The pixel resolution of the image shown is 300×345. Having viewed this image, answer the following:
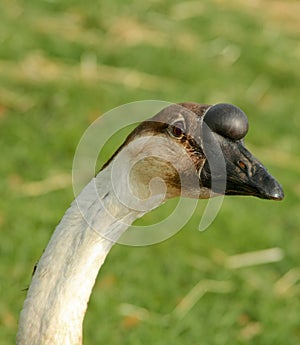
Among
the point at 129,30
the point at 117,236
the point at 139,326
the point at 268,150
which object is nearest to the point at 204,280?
the point at 139,326

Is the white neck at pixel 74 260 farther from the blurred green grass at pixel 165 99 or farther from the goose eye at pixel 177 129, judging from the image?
the blurred green grass at pixel 165 99

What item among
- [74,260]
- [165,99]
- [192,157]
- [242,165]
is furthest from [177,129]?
[165,99]

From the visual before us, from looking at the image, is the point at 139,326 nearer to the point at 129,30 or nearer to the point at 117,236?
the point at 117,236

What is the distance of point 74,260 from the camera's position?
2959mm

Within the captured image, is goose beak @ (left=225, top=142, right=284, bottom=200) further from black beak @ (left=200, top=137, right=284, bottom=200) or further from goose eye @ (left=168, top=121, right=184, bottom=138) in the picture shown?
goose eye @ (left=168, top=121, right=184, bottom=138)

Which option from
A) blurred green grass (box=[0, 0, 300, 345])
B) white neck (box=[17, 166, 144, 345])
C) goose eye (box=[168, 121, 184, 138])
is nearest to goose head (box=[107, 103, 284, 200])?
goose eye (box=[168, 121, 184, 138])

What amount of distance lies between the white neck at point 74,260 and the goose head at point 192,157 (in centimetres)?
12

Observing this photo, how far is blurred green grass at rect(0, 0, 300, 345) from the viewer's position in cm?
529

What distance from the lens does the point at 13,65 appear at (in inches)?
305

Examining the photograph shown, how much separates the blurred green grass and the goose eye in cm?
224

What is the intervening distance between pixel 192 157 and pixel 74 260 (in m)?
0.54

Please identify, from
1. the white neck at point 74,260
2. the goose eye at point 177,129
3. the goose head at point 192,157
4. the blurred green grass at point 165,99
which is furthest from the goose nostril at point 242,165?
the blurred green grass at point 165,99

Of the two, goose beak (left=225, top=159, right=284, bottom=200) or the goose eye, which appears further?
the goose eye

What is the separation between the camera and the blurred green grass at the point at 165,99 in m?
5.29
